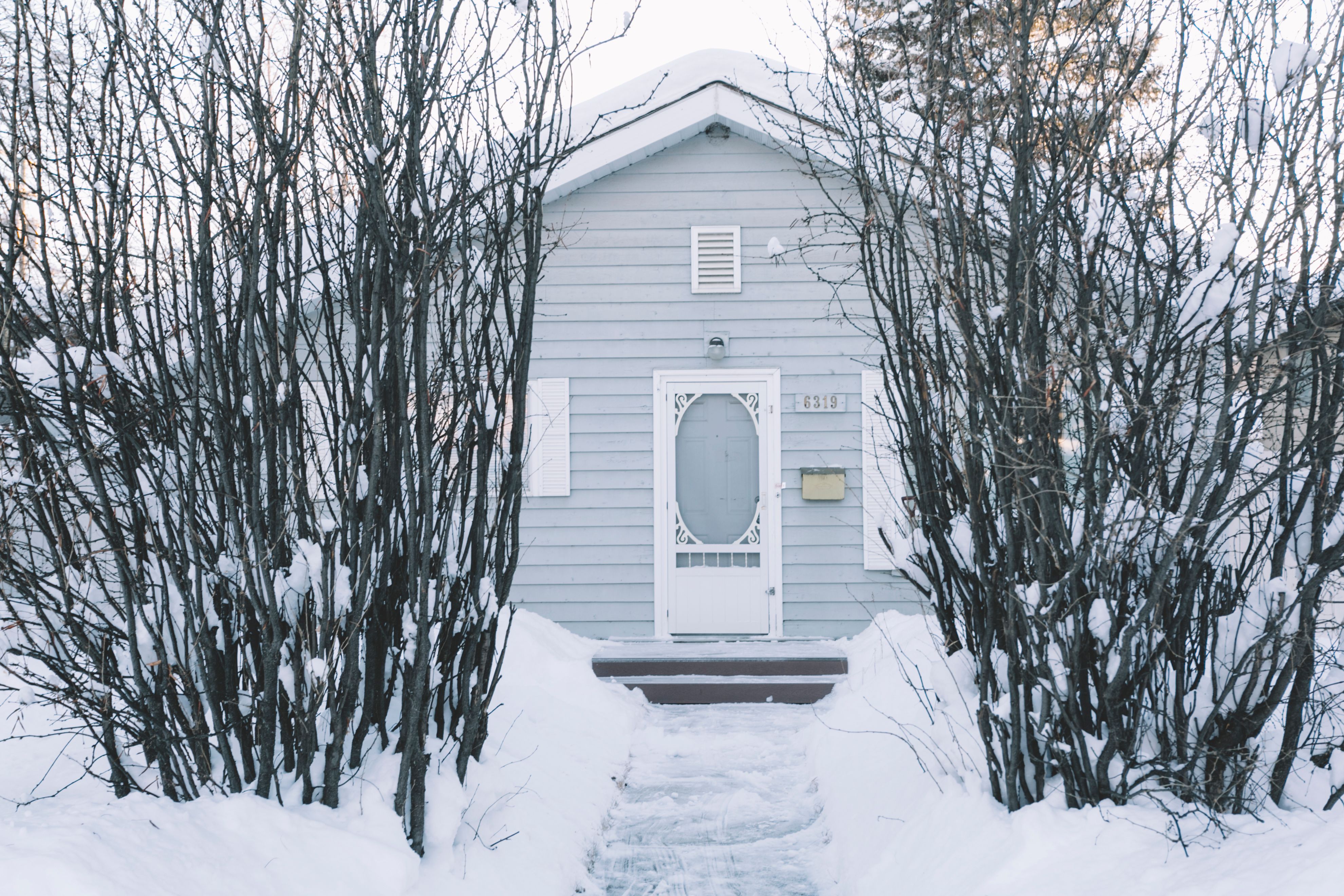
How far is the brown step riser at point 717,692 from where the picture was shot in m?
6.72

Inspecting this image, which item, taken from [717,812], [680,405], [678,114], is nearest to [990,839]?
[717,812]

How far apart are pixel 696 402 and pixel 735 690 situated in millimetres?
2346

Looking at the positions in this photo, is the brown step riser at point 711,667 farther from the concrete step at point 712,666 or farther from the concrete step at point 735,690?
the concrete step at point 735,690

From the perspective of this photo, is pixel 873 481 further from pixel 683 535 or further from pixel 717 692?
pixel 717 692

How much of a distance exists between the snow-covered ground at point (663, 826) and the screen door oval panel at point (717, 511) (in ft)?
5.73


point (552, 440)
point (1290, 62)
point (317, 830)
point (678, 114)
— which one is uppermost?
point (678, 114)

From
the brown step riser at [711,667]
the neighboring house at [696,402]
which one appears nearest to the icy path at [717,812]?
the brown step riser at [711,667]

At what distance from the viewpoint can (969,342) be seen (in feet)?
10.2

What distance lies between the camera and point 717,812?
459cm

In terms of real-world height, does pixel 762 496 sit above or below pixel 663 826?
above

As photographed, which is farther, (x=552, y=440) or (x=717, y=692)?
(x=552, y=440)

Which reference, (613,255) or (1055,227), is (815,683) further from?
(1055,227)

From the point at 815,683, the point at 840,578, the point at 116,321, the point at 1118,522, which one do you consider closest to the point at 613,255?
the point at 840,578

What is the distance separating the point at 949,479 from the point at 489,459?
1.69 metres
